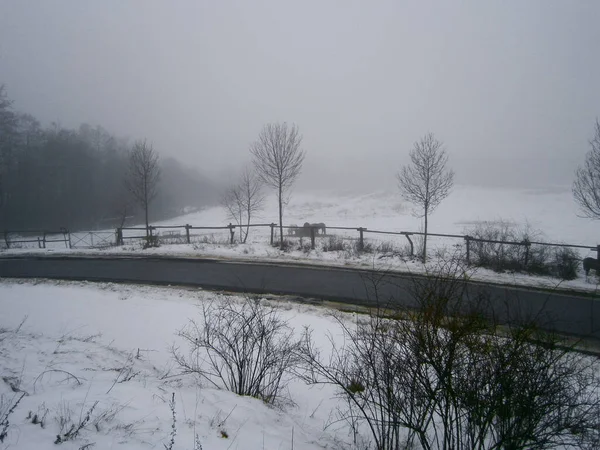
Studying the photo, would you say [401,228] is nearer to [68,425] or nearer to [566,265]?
[566,265]

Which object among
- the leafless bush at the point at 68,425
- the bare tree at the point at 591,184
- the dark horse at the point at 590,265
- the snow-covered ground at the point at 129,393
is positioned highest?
the bare tree at the point at 591,184

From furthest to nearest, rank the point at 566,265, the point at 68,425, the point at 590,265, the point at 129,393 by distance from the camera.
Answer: the point at 566,265
the point at 590,265
the point at 129,393
the point at 68,425

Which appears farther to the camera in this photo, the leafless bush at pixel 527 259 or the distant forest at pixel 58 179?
the distant forest at pixel 58 179

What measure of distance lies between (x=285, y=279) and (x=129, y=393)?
709cm

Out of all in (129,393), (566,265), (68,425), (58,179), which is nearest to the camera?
(68,425)

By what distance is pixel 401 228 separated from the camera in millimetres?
29922

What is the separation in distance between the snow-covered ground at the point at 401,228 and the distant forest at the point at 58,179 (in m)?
8.55

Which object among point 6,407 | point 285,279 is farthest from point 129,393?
point 285,279

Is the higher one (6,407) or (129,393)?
(6,407)

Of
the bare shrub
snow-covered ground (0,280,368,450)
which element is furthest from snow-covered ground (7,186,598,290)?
snow-covered ground (0,280,368,450)

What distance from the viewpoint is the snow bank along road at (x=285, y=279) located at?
745cm

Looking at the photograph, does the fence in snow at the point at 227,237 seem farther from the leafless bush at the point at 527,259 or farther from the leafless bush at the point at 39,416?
the leafless bush at the point at 39,416

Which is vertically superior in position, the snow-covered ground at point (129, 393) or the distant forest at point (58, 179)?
the distant forest at point (58, 179)

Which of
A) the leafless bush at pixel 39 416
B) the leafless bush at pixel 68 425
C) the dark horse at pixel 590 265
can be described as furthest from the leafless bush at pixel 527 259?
the leafless bush at pixel 39 416
